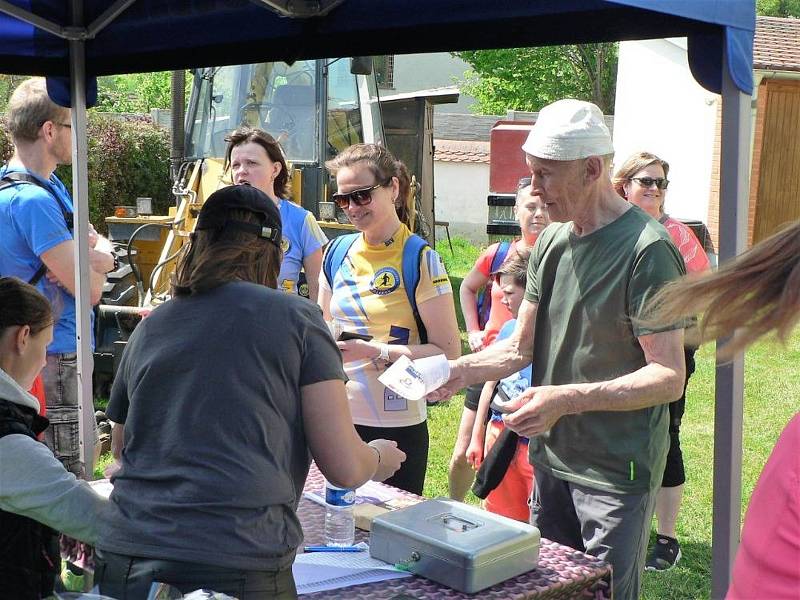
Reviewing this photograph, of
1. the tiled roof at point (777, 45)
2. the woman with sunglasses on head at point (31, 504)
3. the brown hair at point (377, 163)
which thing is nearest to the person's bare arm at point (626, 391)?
the woman with sunglasses on head at point (31, 504)

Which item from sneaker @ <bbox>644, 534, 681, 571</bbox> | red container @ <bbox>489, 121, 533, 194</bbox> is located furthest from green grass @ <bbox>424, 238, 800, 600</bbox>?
red container @ <bbox>489, 121, 533, 194</bbox>

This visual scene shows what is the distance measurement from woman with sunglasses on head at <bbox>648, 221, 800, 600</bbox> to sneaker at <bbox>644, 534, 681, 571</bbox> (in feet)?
11.1

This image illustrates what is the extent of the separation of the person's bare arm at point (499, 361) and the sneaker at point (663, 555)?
6.22 ft

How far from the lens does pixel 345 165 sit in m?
3.48

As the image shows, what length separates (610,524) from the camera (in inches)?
104

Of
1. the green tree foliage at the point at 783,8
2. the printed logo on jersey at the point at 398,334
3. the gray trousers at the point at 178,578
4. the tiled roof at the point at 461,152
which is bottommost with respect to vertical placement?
the gray trousers at the point at 178,578

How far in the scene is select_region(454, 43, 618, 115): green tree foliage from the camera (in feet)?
129

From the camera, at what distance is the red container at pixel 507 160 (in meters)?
11.1

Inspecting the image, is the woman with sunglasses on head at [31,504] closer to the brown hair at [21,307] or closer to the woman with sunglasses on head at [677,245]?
the brown hair at [21,307]

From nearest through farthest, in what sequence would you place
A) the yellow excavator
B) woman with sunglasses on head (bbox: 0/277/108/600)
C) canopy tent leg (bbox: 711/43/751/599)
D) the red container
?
woman with sunglasses on head (bbox: 0/277/108/600)
canopy tent leg (bbox: 711/43/751/599)
the yellow excavator
the red container

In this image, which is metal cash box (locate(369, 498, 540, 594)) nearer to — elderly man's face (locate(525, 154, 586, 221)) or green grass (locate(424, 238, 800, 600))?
elderly man's face (locate(525, 154, 586, 221))

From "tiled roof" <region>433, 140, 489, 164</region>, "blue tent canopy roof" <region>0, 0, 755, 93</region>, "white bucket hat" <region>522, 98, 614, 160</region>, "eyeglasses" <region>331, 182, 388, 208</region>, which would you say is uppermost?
"tiled roof" <region>433, 140, 489, 164</region>

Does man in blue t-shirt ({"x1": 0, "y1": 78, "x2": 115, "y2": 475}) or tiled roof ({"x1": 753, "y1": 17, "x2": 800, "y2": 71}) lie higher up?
tiled roof ({"x1": 753, "y1": 17, "x2": 800, "y2": 71})

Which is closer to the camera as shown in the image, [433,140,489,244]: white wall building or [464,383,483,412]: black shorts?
[464,383,483,412]: black shorts
